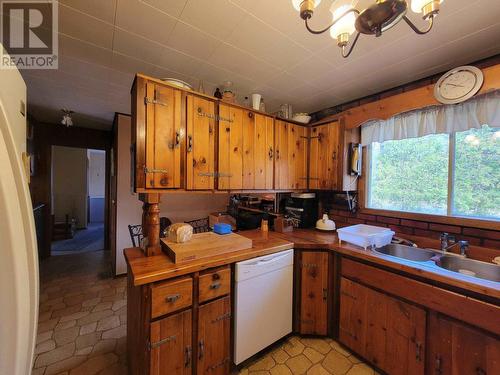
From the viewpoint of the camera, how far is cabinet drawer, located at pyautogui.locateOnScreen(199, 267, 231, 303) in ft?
4.47

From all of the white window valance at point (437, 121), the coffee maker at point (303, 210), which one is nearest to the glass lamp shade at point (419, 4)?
the white window valance at point (437, 121)

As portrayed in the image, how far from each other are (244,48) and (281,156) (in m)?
1.11

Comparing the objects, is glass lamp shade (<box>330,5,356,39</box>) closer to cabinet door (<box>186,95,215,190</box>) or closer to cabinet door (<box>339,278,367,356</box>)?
cabinet door (<box>186,95,215,190</box>)

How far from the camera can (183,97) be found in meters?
1.62

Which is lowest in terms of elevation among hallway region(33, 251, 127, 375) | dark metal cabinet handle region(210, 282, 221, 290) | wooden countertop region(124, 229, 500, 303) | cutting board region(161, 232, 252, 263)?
hallway region(33, 251, 127, 375)

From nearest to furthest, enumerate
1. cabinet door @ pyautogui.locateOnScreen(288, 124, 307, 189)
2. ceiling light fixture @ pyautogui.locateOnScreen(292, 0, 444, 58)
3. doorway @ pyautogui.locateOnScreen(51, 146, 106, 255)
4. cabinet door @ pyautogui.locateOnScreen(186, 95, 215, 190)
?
ceiling light fixture @ pyautogui.locateOnScreen(292, 0, 444, 58) < cabinet door @ pyautogui.locateOnScreen(186, 95, 215, 190) < cabinet door @ pyautogui.locateOnScreen(288, 124, 307, 189) < doorway @ pyautogui.locateOnScreen(51, 146, 106, 255)

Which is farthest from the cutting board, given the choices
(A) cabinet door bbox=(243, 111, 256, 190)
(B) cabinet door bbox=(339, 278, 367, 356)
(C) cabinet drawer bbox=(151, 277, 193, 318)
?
(B) cabinet door bbox=(339, 278, 367, 356)

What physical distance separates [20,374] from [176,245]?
3.04ft

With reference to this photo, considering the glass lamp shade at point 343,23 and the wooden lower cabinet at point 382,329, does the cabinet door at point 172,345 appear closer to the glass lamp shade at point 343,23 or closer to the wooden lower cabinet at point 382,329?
the wooden lower cabinet at point 382,329

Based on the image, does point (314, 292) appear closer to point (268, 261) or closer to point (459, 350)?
point (268, 261)

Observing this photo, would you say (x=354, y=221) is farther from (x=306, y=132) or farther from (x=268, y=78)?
(x=268, y=78)

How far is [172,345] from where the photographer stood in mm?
1240

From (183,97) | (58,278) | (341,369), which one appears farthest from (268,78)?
(58,278)

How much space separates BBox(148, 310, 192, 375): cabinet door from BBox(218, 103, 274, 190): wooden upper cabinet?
102 cm
